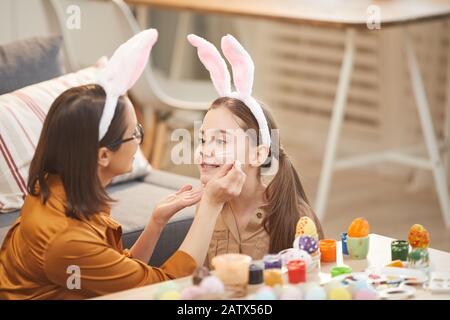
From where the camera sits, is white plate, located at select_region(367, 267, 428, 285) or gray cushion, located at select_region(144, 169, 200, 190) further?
gray cushion, located at select_region(144, 169, 200, 190)

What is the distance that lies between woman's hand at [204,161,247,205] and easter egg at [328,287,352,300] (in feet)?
1.02

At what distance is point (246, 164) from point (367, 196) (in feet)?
6.60

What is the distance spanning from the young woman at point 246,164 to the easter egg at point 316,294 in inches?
15.2

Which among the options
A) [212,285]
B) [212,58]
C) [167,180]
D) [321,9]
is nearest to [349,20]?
[321,9]

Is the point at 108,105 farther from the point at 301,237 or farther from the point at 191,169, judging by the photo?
the point at 191,169

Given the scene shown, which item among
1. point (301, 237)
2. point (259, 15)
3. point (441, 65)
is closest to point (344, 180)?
point (441, 65)

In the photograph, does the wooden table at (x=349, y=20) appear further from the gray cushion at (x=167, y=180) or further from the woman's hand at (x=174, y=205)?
the woman's hand at (x=174, y=205)

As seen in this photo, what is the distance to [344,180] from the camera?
13.5ft

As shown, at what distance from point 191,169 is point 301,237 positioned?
2379 millimetres

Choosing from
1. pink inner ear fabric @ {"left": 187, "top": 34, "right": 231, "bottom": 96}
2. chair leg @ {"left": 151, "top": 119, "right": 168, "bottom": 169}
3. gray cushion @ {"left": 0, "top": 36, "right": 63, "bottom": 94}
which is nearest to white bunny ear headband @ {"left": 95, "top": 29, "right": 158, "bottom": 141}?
pink inner ear fabric @ {"left": 187, "top": 34, "right": 231, "bottom": 96}

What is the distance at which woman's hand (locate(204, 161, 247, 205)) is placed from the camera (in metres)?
1.78

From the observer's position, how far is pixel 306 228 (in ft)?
5.96

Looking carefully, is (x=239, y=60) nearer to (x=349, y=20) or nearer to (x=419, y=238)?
(x=419, y=238)

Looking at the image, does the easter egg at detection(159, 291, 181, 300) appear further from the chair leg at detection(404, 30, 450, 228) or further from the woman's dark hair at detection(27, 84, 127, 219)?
the chair leg at detection(404, 30, 450, 228)
